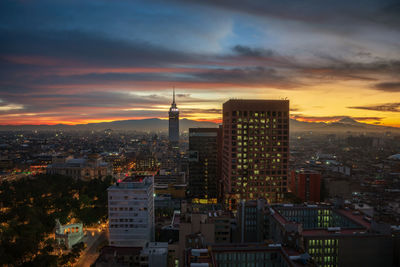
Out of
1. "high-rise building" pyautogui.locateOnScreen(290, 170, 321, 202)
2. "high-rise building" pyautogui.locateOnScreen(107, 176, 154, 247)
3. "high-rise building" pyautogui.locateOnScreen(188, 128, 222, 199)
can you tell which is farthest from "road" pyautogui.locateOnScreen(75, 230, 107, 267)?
"high-rise building" pyautogui.locateOnScreen(290, 170, 321, 202)

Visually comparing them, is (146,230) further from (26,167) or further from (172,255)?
(26,167)

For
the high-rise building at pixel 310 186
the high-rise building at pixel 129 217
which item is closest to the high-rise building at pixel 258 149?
the high-rise building at pixel 310 186

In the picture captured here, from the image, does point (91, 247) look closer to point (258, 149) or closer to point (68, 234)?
point (68, 234)

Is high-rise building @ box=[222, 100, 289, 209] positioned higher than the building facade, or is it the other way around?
high-rise building @ box=[222, 100, 289, 209]

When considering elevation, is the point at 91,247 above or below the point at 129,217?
below

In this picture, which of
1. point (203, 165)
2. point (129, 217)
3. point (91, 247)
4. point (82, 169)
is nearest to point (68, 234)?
point (91, 247)

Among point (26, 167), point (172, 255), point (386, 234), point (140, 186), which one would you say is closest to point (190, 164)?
point (140, 186)

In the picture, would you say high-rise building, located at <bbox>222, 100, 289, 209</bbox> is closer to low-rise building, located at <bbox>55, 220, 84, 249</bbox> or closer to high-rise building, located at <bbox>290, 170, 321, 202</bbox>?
high-rise building, located at <bbox>290, 170, 321, 202</bbox>
